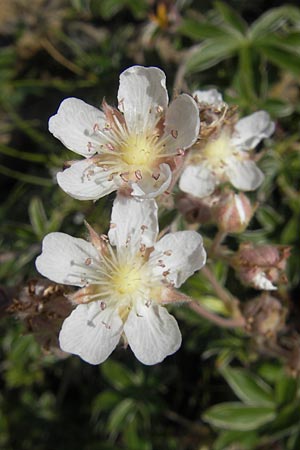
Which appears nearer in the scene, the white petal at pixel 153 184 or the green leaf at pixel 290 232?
the white petal at pixel 153 184

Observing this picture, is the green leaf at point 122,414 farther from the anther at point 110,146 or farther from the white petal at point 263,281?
the anther at point 110,146

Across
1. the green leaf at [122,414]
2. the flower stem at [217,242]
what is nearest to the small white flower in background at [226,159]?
the flower stem at [217,242]

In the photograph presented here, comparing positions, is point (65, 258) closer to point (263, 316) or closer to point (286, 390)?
point (263, 316)

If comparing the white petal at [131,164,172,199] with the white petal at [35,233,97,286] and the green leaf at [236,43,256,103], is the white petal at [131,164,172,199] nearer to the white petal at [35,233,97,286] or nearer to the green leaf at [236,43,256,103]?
the white petal at [35,233,97,286]

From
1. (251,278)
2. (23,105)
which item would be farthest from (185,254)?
(23,105)

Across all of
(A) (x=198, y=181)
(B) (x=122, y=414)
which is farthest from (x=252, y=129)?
(B) (x=122, y=414)

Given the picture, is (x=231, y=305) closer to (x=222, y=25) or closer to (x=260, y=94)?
(x=260, y=94)

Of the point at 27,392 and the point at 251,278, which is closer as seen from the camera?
the point at 251,278
